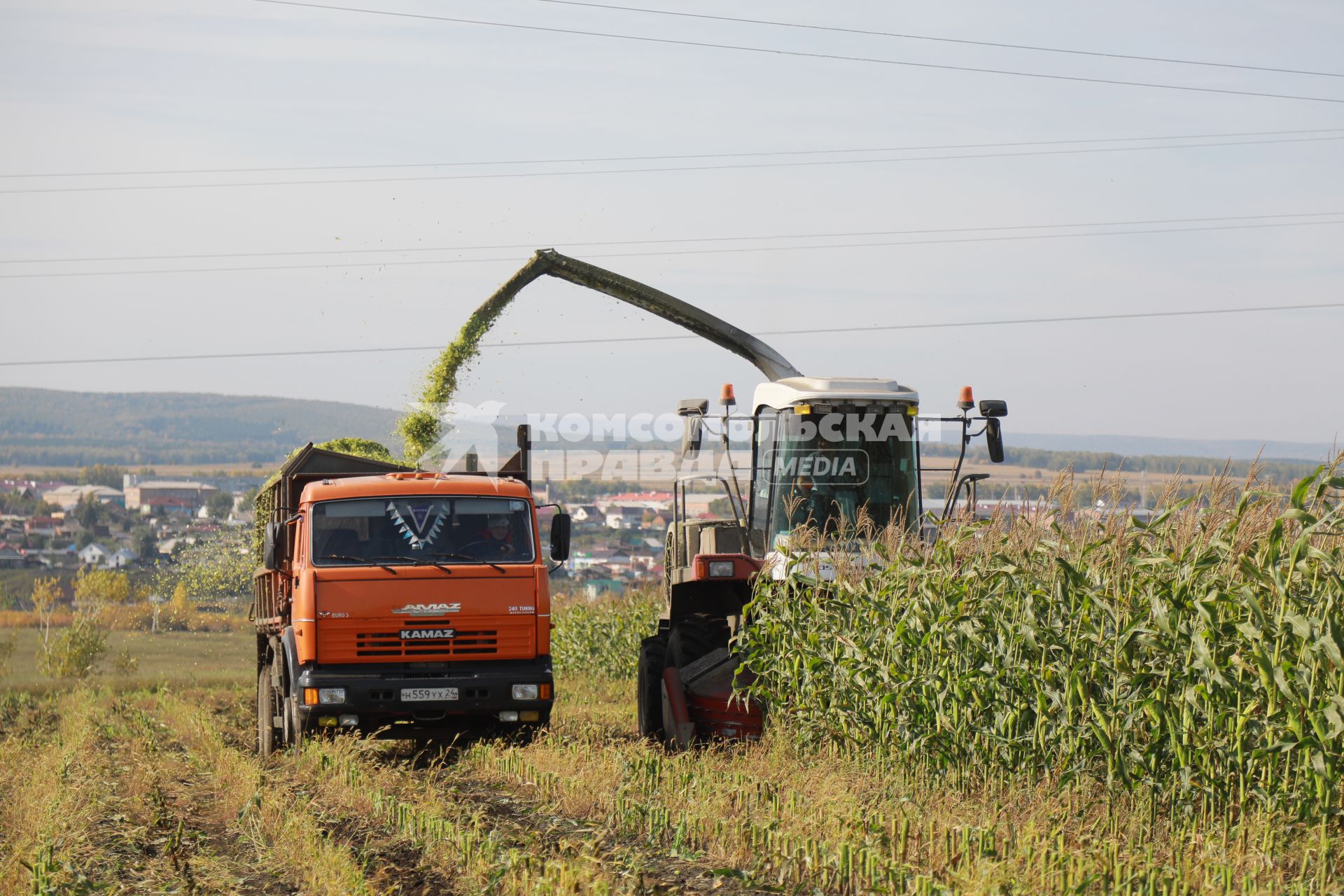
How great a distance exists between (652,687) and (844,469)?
295cm

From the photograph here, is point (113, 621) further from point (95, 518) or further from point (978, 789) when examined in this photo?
point (978, 789)

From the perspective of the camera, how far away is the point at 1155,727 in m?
7.37

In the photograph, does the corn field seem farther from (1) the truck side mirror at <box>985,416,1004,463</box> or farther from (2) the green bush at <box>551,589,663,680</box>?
(2) the green bush at <box>551,589,663,680</box>

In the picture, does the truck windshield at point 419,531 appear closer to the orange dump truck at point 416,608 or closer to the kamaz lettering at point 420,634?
the orange dump truck at point 416,608

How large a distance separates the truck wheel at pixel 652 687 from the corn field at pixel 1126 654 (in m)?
2.76

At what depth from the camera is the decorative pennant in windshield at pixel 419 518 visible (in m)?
12.5

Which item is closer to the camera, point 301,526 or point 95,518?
point 301,526

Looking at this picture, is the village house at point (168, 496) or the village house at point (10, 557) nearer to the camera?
the village house at point (10, 557)

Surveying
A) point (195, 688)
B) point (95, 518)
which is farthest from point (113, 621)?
point (95, 518)

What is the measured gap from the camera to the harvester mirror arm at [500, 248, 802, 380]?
893 inches

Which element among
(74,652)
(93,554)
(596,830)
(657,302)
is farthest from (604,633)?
(93,554)

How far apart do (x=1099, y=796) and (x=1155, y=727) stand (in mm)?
850

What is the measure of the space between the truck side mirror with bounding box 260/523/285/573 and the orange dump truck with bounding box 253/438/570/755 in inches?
1.1

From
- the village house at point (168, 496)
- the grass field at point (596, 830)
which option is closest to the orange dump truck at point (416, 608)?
the grass field at point (596, 830)
